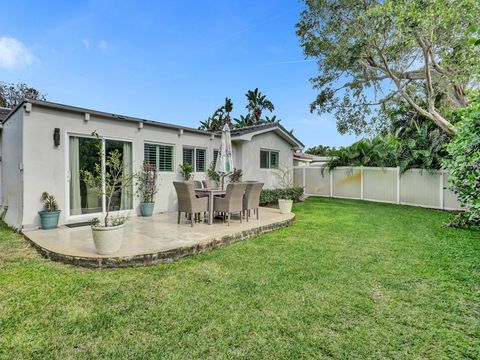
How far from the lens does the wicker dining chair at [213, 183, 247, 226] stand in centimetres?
716

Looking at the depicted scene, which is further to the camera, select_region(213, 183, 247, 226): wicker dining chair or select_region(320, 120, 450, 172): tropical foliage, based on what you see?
select_region(320, 120, 450, 172): tropical foliage

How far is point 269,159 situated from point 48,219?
33.6ft

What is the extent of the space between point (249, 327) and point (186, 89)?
20954 millimetres

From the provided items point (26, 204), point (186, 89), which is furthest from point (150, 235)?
point (186, 89)

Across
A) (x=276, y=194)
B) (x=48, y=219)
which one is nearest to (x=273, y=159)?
(x=276, y=194)

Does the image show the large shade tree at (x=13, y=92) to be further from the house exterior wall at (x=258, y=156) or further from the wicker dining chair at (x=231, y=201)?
the wicker dining chair at (x=231, y=201)

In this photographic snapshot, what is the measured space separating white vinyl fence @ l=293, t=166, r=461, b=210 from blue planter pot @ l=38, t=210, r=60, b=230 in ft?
46.1

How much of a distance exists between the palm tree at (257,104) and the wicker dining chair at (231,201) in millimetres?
22840

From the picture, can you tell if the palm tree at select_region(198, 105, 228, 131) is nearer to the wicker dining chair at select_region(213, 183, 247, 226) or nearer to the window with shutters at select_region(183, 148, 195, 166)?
the window with shutters at select_region(183, 148, 195, 166)

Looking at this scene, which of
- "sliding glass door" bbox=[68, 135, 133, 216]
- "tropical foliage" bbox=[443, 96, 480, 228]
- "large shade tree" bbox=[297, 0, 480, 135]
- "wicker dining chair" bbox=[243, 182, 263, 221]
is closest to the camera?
"tropical foliage" bbox=[443, 96, 480, 228]

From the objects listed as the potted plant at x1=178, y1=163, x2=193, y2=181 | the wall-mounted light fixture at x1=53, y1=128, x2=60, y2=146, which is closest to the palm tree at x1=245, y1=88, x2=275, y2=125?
the potted plant at x1=178, y1=163, x2=193, y2=181

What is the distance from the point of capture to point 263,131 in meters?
13.0

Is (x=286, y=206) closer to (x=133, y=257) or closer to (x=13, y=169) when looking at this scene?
(x=133, y=257)

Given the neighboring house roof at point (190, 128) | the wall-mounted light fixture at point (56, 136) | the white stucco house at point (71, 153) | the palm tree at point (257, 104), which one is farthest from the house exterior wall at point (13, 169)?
the palm tree at point (257, 104)
